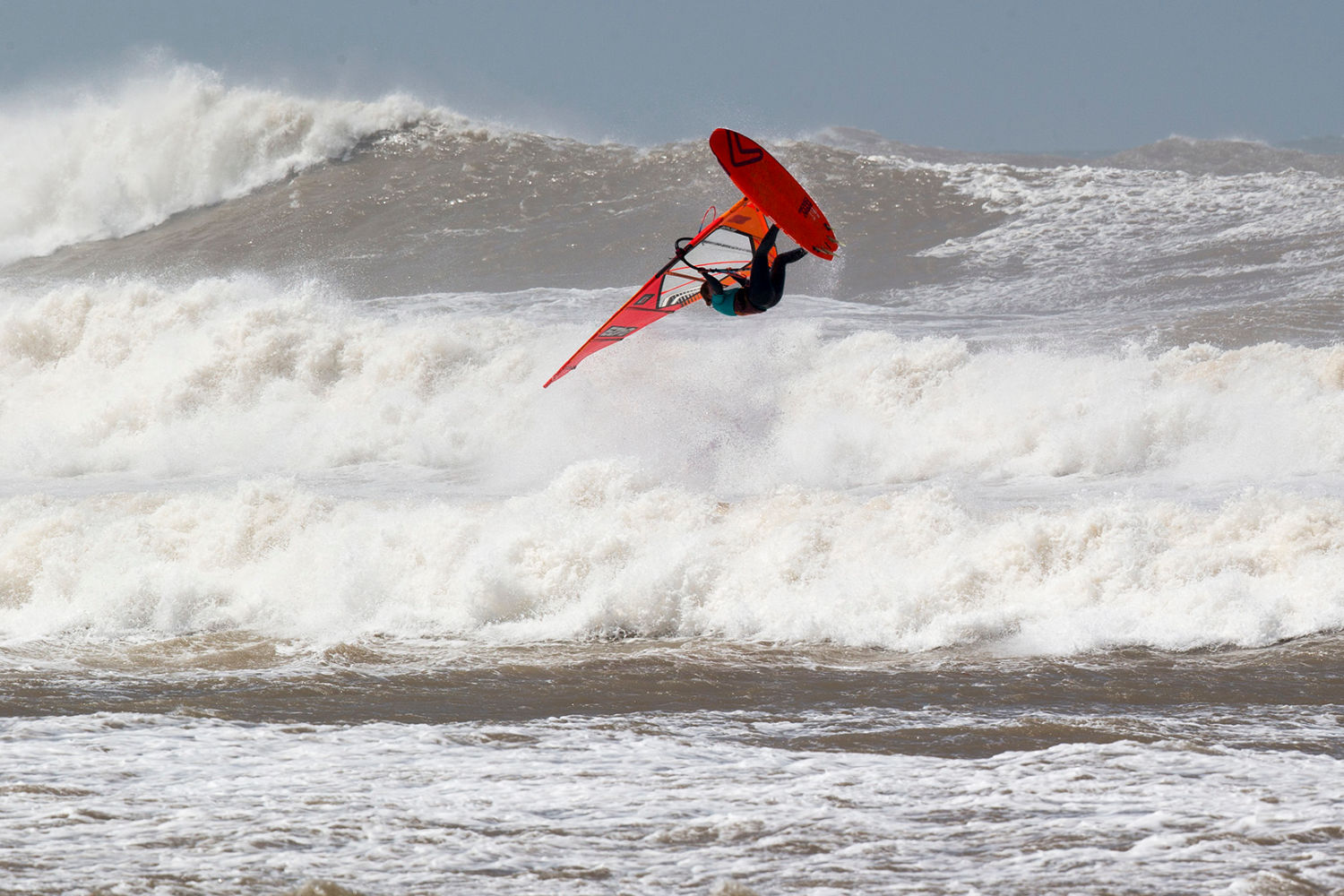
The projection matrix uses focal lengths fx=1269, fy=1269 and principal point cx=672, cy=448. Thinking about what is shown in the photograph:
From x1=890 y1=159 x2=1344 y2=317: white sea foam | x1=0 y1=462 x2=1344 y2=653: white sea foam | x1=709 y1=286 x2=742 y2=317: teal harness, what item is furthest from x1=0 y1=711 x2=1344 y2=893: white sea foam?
x1=890 y1=159 x2=1344 y2=317: white sea foam

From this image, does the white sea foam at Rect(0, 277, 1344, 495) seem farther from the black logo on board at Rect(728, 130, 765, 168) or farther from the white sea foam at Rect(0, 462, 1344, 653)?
the black logo on board at Rect(728, 130, 765, 168)

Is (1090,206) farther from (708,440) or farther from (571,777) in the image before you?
(571,777)

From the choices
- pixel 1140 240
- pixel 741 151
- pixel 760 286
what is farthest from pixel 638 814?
pixel 1140 240

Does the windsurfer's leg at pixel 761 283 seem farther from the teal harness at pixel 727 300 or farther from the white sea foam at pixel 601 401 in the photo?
the white sea foam at pixel 601 401

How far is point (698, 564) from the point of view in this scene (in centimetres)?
842

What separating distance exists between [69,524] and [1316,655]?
8.75m

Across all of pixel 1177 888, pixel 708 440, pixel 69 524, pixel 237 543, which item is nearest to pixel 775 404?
pixel 708 440

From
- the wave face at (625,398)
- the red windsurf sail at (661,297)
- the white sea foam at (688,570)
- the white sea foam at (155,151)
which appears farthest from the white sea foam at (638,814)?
the white sea foam at (155,151)

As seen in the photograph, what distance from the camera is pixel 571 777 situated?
196 inches

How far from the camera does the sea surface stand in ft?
14.4

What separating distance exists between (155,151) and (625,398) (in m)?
16.9

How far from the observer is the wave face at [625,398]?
8094 millimetres

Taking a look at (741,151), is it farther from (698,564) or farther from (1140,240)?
(1140,240)

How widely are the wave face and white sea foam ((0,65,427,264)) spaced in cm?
8
